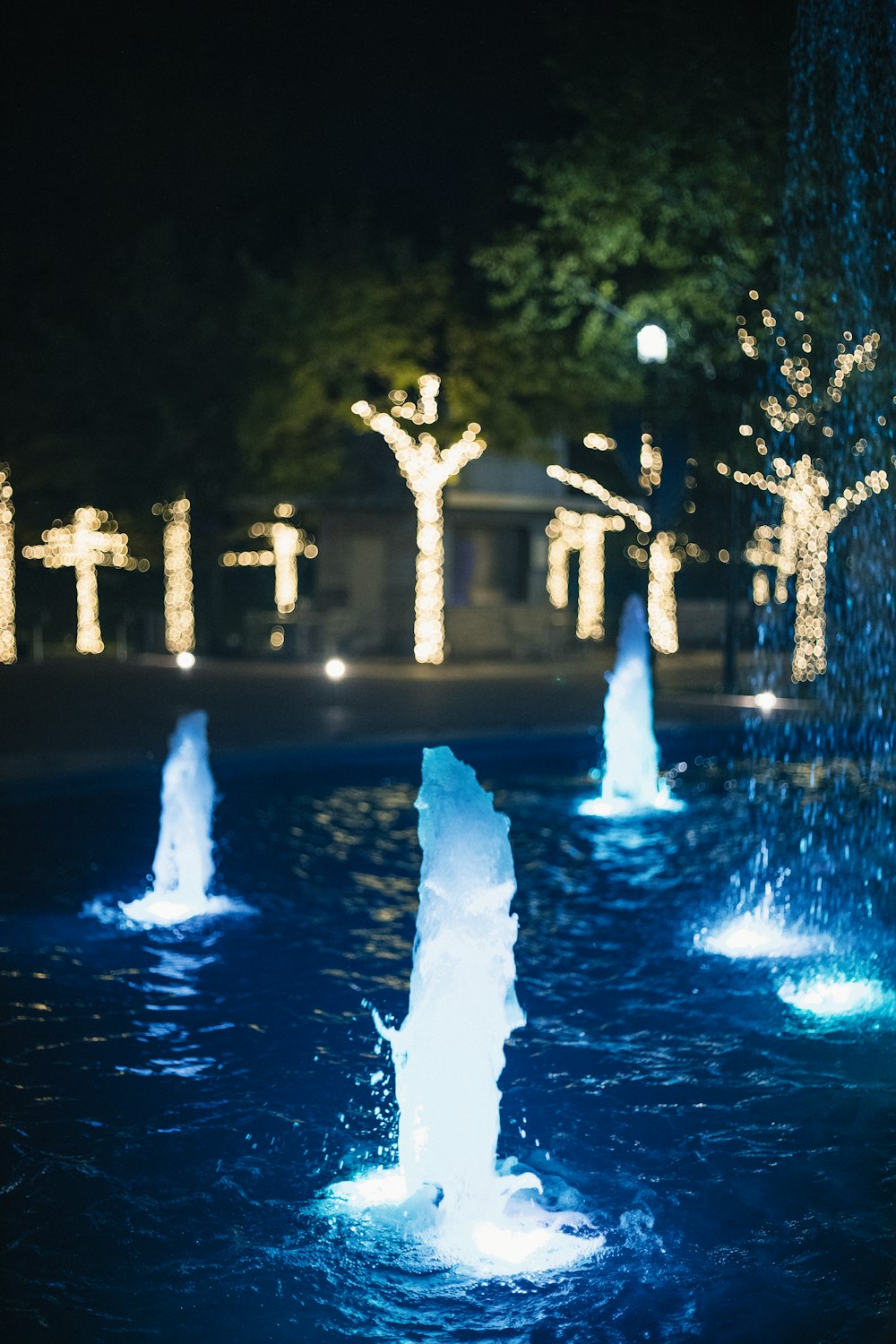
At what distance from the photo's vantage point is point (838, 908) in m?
8.64

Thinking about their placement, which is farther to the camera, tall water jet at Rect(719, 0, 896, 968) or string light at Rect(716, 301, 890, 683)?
string light at Rect(716, 301, 890, 683)

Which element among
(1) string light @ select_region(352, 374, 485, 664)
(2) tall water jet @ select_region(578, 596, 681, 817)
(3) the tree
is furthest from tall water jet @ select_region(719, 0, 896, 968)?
(1) string light @ select_region(352, 374, 485, 664)

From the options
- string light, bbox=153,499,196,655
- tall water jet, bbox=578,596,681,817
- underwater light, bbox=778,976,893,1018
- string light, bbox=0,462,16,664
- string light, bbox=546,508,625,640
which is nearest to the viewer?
underwater light, bbox=778,976,893,1018

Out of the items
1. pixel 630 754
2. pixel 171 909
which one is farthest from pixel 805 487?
pixel 171 909

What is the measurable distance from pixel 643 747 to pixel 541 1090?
8253mm

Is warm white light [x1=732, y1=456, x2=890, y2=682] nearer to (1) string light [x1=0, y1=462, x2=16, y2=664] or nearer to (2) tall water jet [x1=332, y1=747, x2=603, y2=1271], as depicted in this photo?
(1) string light [x1=0, y1=462, x2=16, y2=664]

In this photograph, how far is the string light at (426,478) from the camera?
2967 cm

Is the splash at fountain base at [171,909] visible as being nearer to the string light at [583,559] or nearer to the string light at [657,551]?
the string light at [657,551]

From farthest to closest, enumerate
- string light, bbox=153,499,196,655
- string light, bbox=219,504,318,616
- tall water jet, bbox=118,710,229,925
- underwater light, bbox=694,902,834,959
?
string light, bbox=219,504,318,616 → string light, bbox=153,499,196,655 → tall water jet, bbox=118,710,229,925 → underwater light, bbox=694,902,834,959

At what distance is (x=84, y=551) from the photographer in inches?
1398

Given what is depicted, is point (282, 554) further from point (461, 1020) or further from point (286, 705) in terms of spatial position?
point (461, 1020)

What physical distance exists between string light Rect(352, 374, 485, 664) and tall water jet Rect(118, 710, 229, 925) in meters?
20.5

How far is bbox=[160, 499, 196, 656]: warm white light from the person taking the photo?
109ft

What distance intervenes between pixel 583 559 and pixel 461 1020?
116 ft
